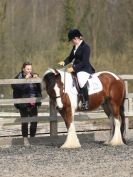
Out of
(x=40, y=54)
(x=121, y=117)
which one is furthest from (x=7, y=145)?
(x=40, y=54)

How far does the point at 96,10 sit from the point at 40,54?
4.00 m

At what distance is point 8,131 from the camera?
14.2m

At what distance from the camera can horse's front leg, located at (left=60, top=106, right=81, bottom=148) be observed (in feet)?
30.5

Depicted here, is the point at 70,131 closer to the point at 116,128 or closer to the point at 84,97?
the point at 84,97

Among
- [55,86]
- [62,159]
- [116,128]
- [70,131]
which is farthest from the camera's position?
[116,128]

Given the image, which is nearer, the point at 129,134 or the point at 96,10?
the point at 129,134

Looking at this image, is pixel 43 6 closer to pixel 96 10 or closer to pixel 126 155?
pixel 96 10

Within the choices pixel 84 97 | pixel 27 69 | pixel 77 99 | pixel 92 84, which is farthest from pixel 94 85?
pixel 27 69

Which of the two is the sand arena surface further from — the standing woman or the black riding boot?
the black riding boot

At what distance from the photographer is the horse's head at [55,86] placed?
9.26m

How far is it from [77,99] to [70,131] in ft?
1.89

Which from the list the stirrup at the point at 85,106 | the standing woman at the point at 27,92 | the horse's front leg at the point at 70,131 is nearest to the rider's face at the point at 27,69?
the standing woman at the point at 27,92

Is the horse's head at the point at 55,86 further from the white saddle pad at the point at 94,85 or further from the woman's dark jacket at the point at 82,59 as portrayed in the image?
the white saddle pad at the point at 94,85

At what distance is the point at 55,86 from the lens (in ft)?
30.4
